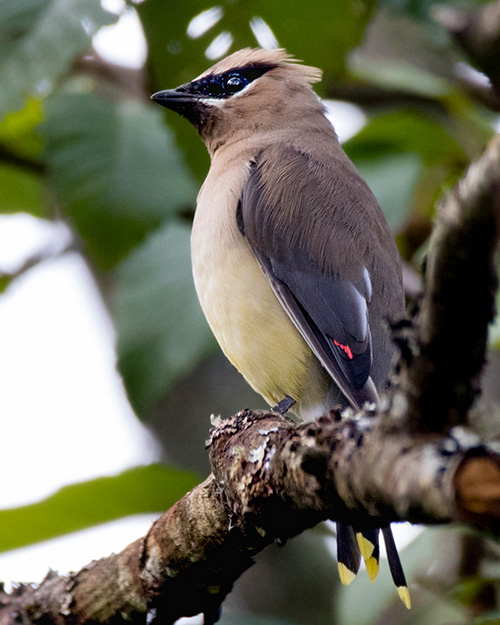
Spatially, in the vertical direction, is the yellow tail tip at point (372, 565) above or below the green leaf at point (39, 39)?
below

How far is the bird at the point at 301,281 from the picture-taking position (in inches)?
130

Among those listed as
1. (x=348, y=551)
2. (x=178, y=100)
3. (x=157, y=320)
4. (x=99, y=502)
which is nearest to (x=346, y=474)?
(x=348, y=551)

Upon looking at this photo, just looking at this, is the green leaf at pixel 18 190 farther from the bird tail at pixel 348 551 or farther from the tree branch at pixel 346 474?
the bird tail at pixel 348 551

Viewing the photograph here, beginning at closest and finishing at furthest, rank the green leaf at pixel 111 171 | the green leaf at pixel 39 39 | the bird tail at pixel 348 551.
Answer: the bird tail at pixel 348 551 → the green leaf at pixel 39 39 → the green leaf at pixel 111 171

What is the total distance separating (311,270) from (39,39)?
1.50 m

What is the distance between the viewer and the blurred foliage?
12.3 ft

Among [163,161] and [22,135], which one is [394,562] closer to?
[163,161]

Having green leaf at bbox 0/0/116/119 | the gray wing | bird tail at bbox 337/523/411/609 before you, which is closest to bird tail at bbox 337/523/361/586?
bird tail at bbox 337/523/411/609

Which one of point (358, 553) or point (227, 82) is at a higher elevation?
point (227, 82)

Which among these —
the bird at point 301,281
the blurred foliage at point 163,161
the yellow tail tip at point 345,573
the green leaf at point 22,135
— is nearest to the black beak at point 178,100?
the blurred foliage at point 163,161

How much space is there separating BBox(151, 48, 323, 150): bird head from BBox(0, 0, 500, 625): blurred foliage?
0.42 feet

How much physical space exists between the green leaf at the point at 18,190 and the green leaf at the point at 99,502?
1.74m

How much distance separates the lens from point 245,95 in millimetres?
4617

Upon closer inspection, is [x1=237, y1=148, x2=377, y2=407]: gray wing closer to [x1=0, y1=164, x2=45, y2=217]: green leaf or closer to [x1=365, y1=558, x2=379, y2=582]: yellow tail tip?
[x1=365, y1=558, x2=379, y2=582]: yellow tail tip
